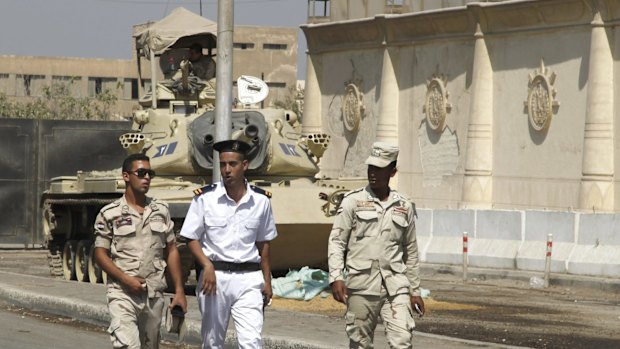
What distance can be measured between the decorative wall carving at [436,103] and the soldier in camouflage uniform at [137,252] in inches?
968

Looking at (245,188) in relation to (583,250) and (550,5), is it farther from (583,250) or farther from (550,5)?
(550,5)

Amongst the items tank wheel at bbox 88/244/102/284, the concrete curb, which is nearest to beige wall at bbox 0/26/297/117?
the concrete curb

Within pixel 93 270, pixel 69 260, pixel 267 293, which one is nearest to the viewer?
pixel 267 293

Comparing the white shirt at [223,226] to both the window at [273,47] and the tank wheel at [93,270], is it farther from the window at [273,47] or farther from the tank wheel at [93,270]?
A: the window at [273,47]

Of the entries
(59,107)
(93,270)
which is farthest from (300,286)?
(59,107)

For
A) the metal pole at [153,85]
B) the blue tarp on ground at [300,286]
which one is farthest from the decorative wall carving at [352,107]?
the blue tarp on ground at [300,286]

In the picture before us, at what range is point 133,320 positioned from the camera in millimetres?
10430

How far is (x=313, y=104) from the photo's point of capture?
136 ft

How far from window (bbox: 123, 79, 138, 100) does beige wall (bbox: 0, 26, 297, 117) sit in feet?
0.22

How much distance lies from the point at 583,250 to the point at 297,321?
918 cm

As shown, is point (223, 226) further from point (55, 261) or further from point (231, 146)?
point (55, 261)

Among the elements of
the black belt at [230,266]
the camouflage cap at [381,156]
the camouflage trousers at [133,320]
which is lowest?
the camouflage trousers at [133,320]

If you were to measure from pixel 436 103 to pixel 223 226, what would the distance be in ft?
83.8

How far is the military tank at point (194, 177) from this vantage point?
20.5 metres
